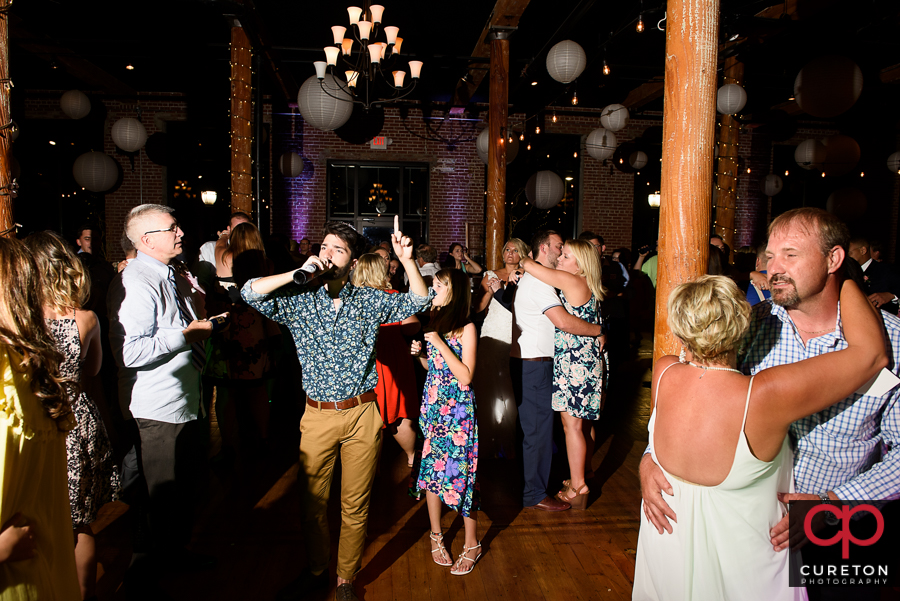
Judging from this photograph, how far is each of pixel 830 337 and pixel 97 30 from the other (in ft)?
28.4

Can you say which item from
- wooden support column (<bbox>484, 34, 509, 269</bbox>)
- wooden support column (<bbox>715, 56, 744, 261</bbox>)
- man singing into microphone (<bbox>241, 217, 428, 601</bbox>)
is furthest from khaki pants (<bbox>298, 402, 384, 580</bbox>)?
wooden support column (<bbox>715, 56, 744, 261</bbox>)

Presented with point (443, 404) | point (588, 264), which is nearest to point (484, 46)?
point (588, 264)

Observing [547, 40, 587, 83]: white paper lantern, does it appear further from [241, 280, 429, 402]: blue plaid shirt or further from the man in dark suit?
[241, 280, 429, 402]: blue plaid shirt

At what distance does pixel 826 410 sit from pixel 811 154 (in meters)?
7.02

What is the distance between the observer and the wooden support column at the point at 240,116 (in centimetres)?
571

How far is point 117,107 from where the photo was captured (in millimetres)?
9469

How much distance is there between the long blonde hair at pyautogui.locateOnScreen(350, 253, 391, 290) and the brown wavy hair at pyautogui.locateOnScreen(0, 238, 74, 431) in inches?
76.7

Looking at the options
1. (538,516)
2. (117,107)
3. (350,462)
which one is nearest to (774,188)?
(538,516)

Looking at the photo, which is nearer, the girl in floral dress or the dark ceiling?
the girl in floral dress

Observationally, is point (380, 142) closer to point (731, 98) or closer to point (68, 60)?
point (68, 60)

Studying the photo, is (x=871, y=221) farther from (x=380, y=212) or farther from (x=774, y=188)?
(x=380, y=212)

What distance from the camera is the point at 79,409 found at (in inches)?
74.0

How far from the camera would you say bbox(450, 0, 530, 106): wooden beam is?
5.57 meters

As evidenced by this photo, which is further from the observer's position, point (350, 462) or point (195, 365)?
point (195, 365)
